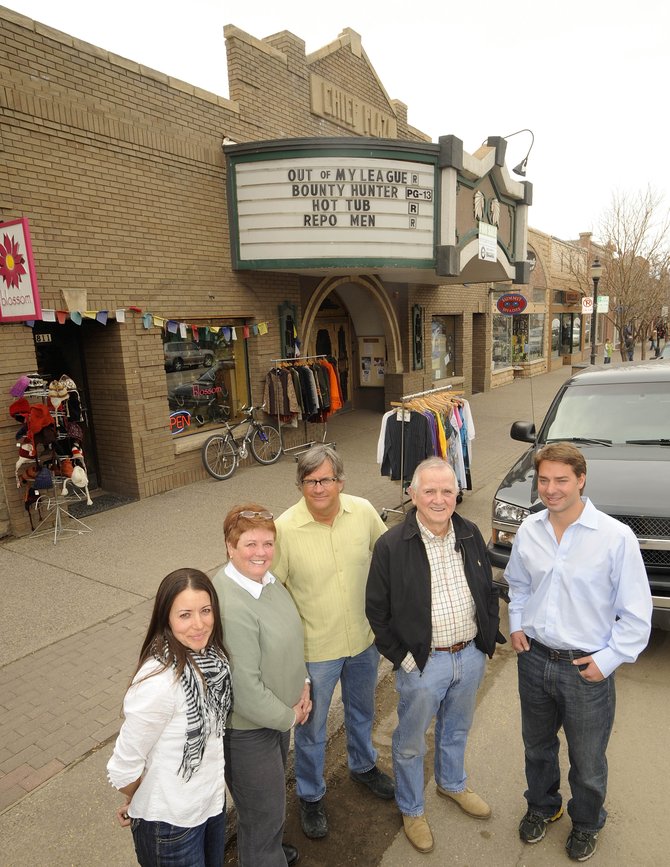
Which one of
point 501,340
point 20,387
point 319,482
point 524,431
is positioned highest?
point 20,387

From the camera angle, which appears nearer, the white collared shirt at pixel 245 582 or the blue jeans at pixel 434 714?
the white collared shirt at pixel 245 582

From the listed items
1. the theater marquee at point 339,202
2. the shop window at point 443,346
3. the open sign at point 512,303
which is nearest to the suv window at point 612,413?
the theater marquee at point 339,202

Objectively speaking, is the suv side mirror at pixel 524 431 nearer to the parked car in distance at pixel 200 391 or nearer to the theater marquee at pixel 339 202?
the theater marquee at pixel 339 202

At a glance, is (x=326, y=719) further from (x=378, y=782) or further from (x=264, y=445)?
(x=264, y=445)

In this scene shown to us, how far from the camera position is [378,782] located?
10.4ft

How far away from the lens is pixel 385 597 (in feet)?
8.82

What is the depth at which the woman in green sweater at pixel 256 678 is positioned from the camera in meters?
2.19

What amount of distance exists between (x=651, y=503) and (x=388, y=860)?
2765 millimetres

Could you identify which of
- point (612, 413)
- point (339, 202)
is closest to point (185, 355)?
point (339, 202)

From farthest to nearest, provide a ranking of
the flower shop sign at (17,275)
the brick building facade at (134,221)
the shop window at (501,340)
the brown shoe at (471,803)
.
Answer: the shop window at (501,340) → the brick building facade at (134,221) → the flower shop sign at (17,275) → the brown shoe at (471,803)

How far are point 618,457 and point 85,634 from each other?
181 inches

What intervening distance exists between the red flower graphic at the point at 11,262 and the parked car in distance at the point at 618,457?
17.6ft

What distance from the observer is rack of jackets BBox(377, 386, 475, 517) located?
694 centimetres

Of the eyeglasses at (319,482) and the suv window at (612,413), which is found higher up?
the eyeglasses at (319,482)
